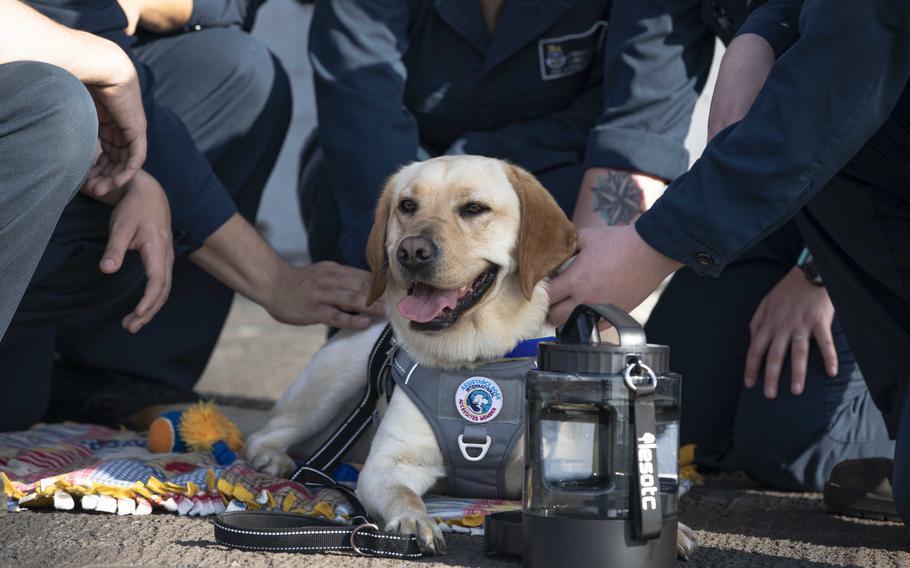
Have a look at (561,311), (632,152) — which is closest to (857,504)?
(561,311)

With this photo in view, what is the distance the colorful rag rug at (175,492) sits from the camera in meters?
2.24

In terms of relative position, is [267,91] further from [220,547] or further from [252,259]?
[220,547]

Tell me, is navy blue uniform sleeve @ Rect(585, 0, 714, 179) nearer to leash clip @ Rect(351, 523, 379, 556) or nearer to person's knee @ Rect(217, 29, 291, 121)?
person's knee @ Rect(217, 29, 291, 121)

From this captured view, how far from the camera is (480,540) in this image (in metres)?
2.14

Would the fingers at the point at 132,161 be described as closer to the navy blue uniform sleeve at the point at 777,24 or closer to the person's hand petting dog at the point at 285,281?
the person's hand petting dog at the point at 285,281

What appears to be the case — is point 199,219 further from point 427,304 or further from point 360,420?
point 427,304

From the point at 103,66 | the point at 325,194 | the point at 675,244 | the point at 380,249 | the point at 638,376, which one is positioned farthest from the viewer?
the point at 325,194

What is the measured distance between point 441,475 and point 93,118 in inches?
42.7

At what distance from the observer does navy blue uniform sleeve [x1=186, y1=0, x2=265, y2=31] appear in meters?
3.48

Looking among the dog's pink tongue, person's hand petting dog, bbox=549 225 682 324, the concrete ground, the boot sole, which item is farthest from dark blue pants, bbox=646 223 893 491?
the dog's pink tongue

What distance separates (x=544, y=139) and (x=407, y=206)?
102cm

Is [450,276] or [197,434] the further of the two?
[197,434]

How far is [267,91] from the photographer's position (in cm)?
357

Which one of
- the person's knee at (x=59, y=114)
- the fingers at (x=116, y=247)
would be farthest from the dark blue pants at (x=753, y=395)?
the person's knee at (x=59, y=114)
